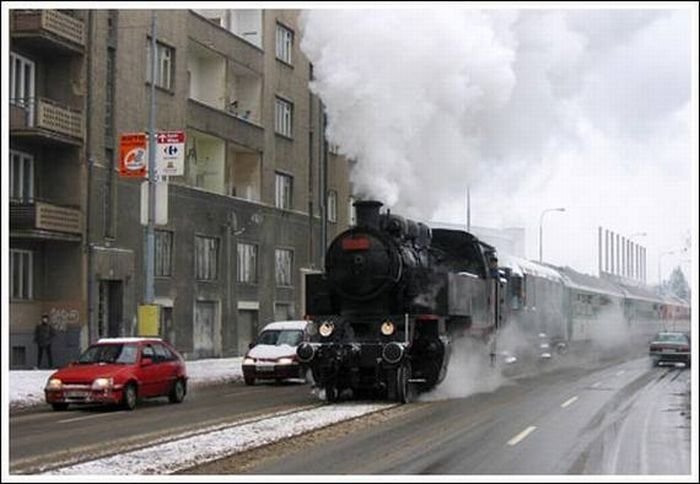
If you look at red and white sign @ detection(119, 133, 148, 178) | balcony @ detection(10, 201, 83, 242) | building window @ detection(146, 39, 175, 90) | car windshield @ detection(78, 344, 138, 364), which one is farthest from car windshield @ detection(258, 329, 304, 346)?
building window @ detection(146, 39, 175, 90)

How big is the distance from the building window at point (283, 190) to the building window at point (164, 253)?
31.1ft

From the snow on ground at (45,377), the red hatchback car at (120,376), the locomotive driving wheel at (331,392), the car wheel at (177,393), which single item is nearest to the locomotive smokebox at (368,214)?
the locomotive driving wheel at (331,392)

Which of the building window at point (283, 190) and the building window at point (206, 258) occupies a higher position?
the building window at point (283, 190)

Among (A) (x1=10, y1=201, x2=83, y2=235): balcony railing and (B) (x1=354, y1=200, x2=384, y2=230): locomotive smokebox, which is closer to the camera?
(B) (x1=354, y1=200, x2=384, y2=230): locomotive smokebox

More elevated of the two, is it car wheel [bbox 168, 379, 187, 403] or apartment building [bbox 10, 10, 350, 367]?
apartment building [bbox 10, 10, 350, 367]

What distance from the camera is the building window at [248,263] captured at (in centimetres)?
4056

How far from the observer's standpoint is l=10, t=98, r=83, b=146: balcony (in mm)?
28469

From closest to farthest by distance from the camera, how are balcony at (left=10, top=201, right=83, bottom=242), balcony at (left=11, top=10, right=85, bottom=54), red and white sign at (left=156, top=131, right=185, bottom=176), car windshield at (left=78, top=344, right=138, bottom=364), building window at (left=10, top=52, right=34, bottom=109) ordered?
car windshield at (left=78, top=344, right=138, bottom=364) → red and white sign at (left=156, top=131, right=185, bottom=176) → balcony at (left=10, top=201, right=83, bottom=242) → balcony at (left=11, top=10, right=85, bottom=54) → building window at (left=10, top=52, right=34, bottom=109)

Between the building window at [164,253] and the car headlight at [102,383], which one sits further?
the building window at [164,253]

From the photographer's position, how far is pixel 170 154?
86.8ft

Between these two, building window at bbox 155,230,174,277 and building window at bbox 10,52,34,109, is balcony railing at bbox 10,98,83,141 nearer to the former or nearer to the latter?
building window at bbox 10,52,34,109

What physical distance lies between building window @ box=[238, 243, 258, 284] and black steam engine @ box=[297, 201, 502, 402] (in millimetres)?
20774

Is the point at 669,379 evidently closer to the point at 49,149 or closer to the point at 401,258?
the point at 401,258

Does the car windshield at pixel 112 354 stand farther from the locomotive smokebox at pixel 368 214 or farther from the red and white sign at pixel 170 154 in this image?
the red and white sign at pixel 170 154
